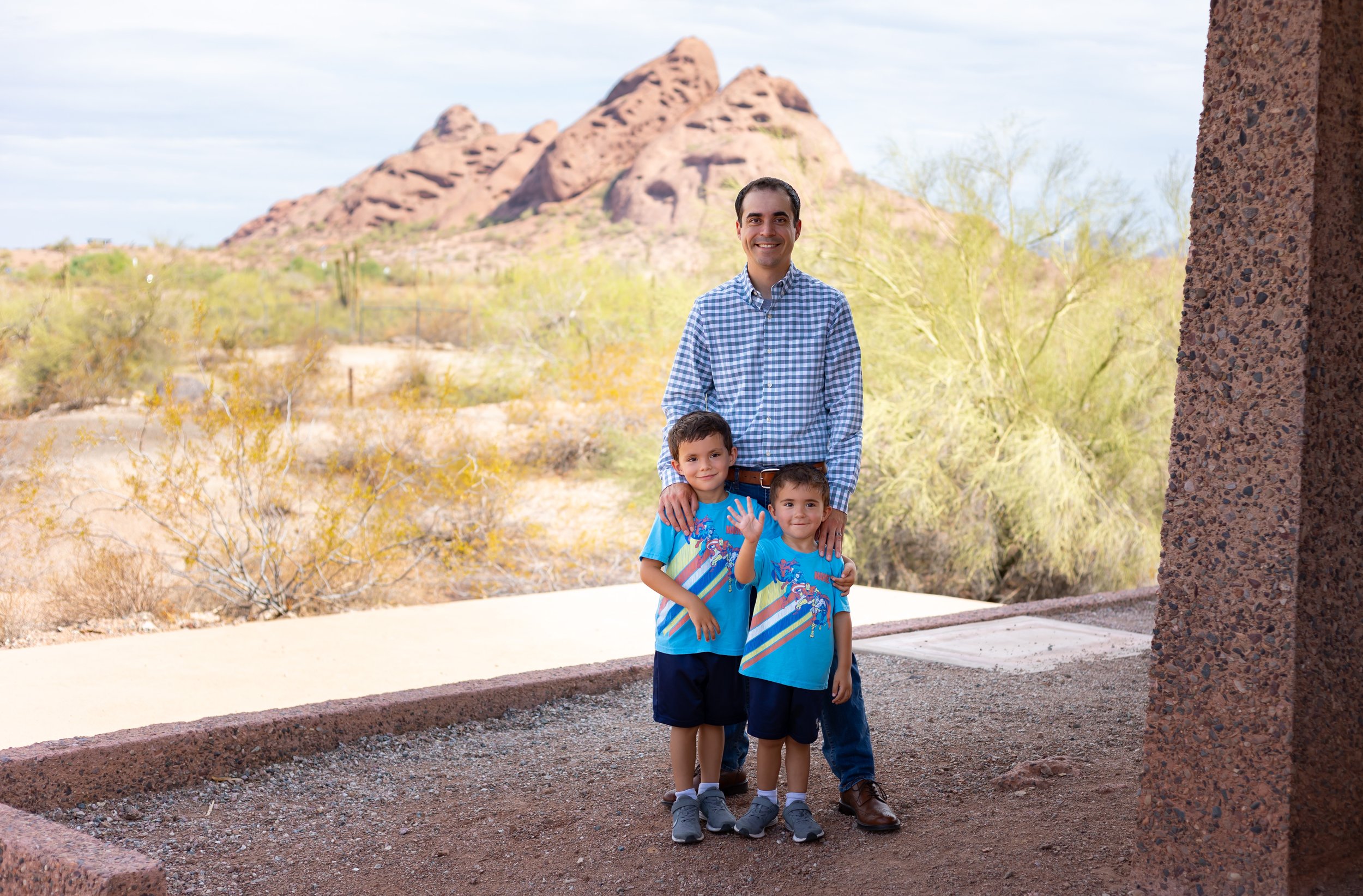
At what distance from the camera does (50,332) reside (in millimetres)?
23516

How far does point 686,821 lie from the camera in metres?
3.72

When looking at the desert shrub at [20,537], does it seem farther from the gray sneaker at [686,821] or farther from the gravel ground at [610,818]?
the gray sneaker at [686,821]

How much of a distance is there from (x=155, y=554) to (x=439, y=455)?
14.2ft

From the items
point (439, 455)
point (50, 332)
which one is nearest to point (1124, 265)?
point (439, 455)

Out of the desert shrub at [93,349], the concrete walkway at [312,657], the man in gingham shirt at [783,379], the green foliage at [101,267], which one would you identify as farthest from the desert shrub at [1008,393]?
the green foliage at [101,267]

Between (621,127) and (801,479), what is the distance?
8984 centimetres

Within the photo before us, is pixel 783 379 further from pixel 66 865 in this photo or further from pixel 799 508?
pixel 66 865

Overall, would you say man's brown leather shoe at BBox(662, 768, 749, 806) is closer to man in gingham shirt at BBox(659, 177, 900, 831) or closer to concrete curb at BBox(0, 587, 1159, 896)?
man in gingham shirt at BBox(659, 177, 900, 831)

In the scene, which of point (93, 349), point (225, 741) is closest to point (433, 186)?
point (93, 349)

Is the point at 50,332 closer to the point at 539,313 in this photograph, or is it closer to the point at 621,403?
the point at 539,313

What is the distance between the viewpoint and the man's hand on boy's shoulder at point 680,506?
3.61 meters

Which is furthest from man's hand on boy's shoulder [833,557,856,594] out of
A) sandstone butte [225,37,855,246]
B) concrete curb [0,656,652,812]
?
sandstone butte [225,37,855,246]

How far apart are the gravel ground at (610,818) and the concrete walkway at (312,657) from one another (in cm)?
136

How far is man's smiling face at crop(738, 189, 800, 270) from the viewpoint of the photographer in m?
3.70
